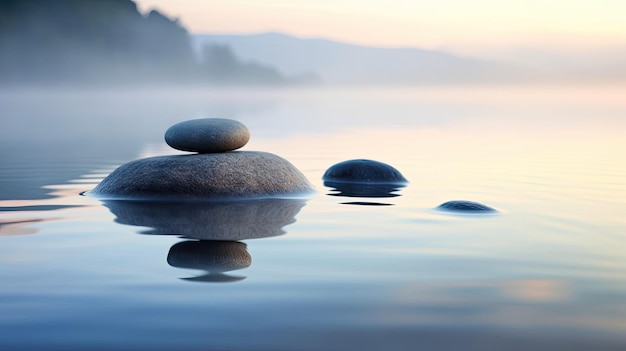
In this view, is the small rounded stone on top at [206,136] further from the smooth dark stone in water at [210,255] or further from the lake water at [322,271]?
the smooth dark stone in water at [210,255]

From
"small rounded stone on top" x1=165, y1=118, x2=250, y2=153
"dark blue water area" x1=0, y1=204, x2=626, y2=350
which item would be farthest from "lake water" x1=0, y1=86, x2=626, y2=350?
"small rounded stone on top" x1=165, y1=118, x2=250, y2=153

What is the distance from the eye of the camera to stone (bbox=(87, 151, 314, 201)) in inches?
415

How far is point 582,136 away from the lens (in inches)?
1017

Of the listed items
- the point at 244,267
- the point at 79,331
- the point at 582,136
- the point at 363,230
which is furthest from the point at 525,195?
the point at 582,136

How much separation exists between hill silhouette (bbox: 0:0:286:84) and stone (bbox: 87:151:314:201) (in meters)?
146

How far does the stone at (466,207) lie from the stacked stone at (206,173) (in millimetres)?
2349

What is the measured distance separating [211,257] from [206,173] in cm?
409

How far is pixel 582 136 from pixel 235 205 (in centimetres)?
1868

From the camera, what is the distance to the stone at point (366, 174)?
1289 centimetres

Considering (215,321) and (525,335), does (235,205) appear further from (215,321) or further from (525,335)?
(525,335)

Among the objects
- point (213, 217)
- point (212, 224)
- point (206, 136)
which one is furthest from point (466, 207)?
point (206, 136)

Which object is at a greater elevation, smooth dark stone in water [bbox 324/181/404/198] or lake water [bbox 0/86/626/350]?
smooth dark stone in water [bbox 324/181/404/198]

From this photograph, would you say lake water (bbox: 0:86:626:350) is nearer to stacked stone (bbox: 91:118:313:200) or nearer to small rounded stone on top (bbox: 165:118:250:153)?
stacked stone (bbox: 91:118:313:200)

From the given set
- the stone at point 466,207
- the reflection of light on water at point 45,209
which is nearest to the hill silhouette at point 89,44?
the reflection of light on water at point 45,209
